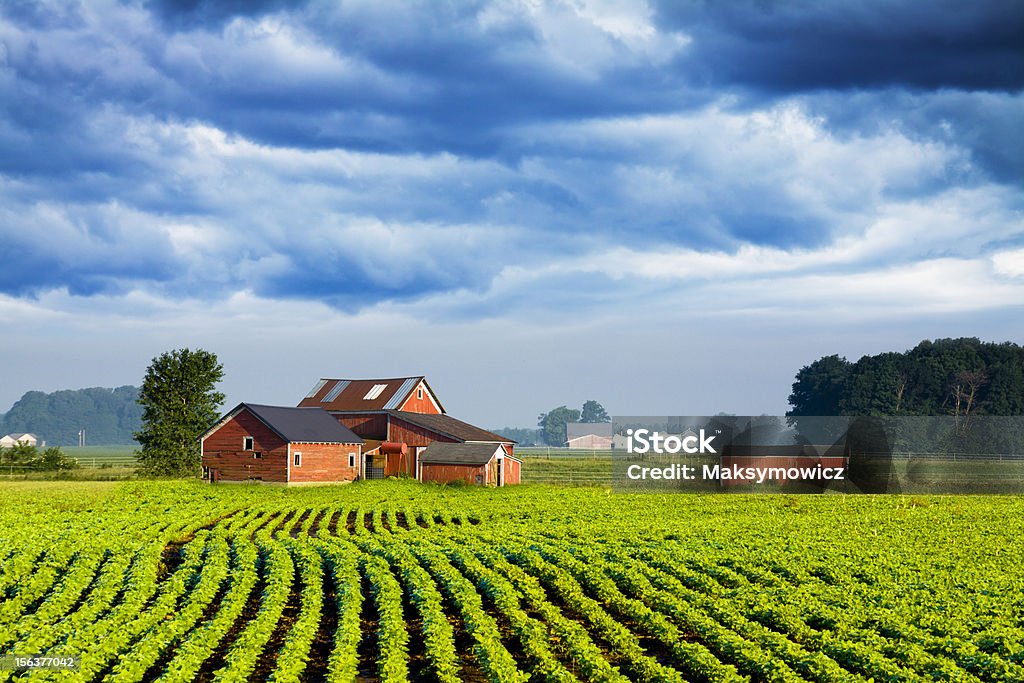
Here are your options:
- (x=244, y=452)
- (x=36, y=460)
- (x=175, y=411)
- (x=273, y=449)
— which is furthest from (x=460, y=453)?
(x=36, y=460)

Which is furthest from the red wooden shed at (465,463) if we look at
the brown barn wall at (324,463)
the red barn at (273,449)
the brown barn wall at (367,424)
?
the red barn at (273,449)

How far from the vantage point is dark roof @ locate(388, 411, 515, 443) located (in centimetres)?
6631

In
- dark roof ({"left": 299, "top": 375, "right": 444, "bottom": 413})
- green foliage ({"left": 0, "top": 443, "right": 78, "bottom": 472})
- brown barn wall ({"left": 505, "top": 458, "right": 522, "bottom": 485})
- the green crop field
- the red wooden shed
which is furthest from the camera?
green foliage ({"left": 0, "top": 443, "right": 78, "bottom": 472})

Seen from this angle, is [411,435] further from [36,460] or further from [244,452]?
[36,460]

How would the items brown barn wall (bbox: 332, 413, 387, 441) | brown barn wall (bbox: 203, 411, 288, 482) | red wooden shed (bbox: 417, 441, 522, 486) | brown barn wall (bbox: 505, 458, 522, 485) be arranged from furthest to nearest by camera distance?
brown barn wall (bbox: 332, 413, 387, 441)
brown barn wall (bbox: 505, 458, 522, 485)
red wooden shed (bbox: 417, 441, 522, 486)
brown barn wall (bbox: 203, 411, 288, 482)

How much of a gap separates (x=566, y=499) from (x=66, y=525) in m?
27.1

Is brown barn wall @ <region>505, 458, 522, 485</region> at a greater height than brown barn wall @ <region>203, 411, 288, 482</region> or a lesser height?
lesser

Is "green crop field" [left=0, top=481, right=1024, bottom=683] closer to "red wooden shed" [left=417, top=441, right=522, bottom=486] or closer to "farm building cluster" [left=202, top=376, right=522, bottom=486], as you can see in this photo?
"farm building cluster" [left=202, top=376, right=522, bottom=486]

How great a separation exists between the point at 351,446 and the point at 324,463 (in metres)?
3.25

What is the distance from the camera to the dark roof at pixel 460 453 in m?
61.2

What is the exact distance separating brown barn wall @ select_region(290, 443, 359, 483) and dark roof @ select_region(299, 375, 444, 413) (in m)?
7.53

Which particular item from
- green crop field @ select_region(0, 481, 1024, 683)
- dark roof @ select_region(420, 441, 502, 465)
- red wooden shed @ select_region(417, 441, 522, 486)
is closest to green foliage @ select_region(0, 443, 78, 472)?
red wooden shed @ select_region(417, 441, 522, 486)

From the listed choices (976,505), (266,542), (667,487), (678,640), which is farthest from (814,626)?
(667,487)

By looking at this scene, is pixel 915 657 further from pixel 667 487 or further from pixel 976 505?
pixel 667 487
